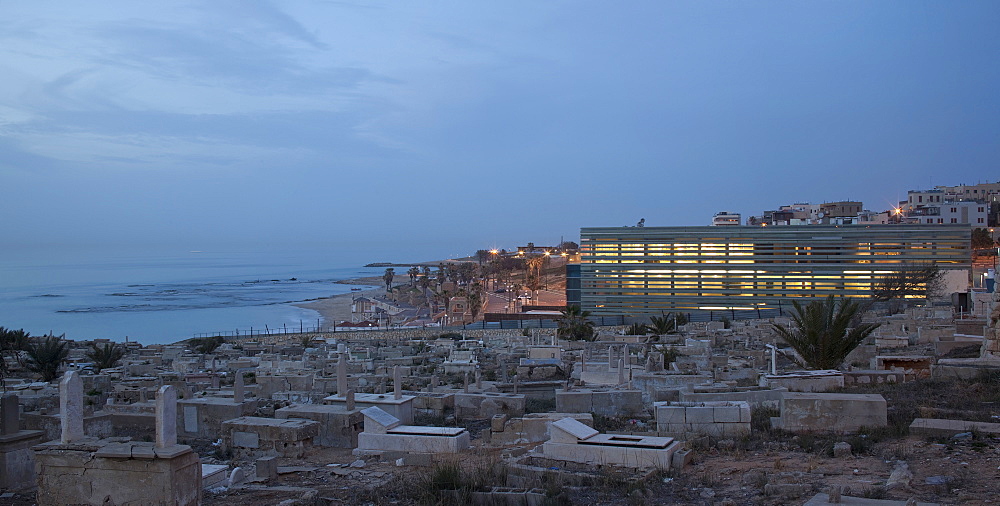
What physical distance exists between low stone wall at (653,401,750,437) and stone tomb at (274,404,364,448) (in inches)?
193

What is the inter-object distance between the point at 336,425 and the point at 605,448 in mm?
5107

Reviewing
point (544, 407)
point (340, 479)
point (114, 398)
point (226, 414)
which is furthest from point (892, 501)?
point (114, 398)

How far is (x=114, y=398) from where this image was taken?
17375 mm

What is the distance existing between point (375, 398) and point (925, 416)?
8.68 metres

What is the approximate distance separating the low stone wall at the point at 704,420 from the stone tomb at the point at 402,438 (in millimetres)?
2897

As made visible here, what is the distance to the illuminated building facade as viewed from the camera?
7612cm

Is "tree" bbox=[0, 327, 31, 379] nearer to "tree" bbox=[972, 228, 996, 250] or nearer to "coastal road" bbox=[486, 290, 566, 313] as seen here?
"coastal road" bbox=[486, 290, 566, 313]

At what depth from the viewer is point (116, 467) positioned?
7.03 m

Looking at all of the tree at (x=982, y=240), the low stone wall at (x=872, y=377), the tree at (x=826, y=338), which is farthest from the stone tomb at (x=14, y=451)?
the tree at (x=982, y=240)

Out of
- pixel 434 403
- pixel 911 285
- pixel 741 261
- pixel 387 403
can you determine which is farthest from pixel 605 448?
pixel 741 261

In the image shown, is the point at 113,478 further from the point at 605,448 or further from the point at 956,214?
the point at 956,214

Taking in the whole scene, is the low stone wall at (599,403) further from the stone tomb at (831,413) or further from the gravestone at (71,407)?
the gravestone at (71,407)

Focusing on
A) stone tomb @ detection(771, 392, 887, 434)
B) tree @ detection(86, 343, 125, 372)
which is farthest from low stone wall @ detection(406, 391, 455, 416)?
tree @ detection(86, 343, 125, 372)

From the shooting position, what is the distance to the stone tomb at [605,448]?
326 inches
